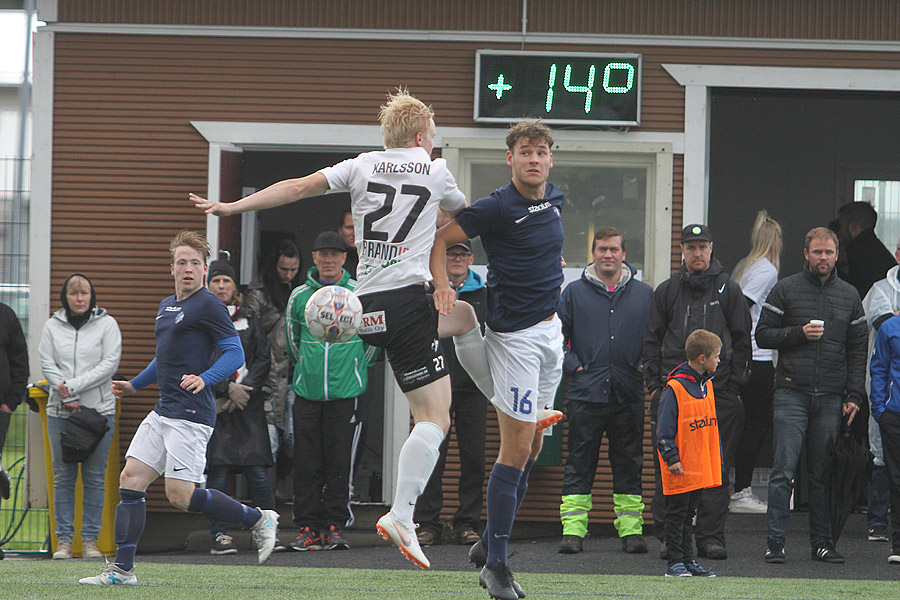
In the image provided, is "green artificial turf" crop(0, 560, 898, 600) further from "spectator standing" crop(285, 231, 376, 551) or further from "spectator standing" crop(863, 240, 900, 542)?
"spectator standing" crop(863, 240, 900, 542)

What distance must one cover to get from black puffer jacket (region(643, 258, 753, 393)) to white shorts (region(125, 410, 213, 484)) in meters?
3.43

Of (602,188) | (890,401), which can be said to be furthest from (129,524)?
(890,401)

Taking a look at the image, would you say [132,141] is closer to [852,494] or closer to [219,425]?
[219,425]

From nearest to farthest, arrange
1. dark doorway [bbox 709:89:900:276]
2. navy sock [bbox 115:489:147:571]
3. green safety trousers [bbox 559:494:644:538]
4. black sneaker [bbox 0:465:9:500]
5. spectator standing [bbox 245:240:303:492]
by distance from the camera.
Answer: navy sock [bbox 115:489:147:571], black sneaker [bbox 0:465:9:500], green safety trousers [bbox 559:494:644:538], spectator standing [bbox 245:240:303:492], dark doorway [bbox 709:89:900:276]

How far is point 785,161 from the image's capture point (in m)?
13.5

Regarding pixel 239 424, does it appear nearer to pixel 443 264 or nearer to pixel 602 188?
pixel 602 188

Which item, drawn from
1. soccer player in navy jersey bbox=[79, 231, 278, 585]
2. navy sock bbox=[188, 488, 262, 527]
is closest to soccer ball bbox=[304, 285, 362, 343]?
soccer player in navy jersey bbox=[79, 231, 278, 585]

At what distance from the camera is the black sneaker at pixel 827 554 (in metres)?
8.08

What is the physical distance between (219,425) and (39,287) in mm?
2249

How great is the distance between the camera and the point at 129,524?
6715mm

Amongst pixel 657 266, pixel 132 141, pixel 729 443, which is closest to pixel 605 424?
pixel 729 443

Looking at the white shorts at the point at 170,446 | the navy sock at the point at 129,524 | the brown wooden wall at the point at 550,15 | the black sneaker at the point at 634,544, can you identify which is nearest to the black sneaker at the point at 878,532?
the black sneaker at the point at 634,544

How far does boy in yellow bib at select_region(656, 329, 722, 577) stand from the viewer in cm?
736

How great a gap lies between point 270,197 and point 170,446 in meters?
2.25
